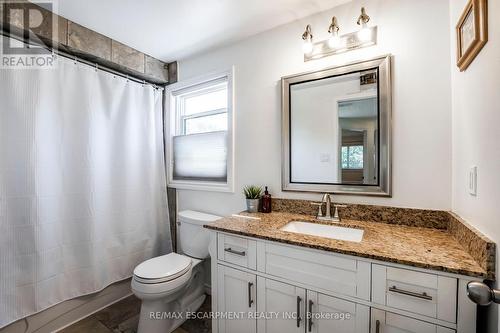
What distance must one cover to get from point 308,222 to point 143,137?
1.69m

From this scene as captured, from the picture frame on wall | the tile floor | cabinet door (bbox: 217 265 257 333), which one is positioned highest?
the picture frame on wall

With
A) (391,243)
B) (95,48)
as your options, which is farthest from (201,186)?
(391,243)

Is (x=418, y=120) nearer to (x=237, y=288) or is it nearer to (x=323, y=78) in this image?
(x=323, y=78)

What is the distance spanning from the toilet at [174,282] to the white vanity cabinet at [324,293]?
→ 13.9 inches

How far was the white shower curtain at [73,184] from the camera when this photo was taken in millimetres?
1374

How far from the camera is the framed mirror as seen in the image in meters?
1.33

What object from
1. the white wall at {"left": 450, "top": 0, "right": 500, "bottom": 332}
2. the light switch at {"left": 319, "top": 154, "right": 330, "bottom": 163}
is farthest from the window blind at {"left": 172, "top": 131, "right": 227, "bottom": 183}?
the white wall at {"left": 450, "top": 0, "right": 500, "bottom": 332}

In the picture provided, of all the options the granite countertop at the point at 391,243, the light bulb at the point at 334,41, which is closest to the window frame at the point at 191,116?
the granite countertop at the point at 391,243

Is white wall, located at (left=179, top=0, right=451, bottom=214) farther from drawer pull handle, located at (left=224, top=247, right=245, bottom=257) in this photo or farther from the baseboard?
the baseboard

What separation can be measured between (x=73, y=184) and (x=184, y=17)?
147 centimetres

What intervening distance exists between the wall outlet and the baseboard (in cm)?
253

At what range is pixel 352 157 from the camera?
142cm

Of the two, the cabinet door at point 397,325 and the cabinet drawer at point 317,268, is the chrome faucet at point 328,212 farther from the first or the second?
the cabinet door at point 397,325

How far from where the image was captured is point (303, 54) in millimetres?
1577
